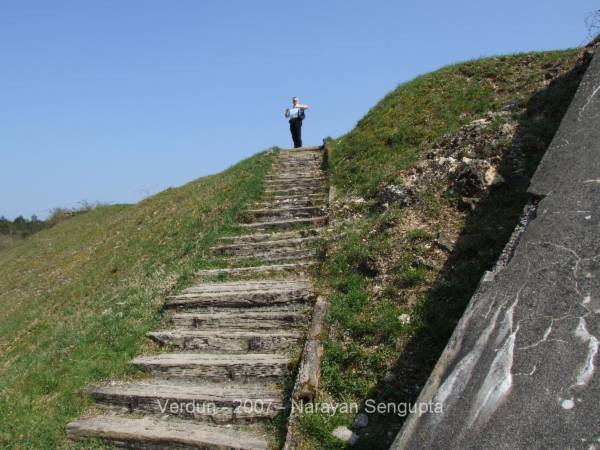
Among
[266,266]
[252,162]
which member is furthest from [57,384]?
Result: [252,162]

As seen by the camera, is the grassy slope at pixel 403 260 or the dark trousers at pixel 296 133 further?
the dark trousers at pixel 296 133

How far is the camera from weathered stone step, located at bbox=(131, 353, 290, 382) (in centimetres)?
529

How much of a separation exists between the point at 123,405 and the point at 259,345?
1.68m

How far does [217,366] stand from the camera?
18.0 ft

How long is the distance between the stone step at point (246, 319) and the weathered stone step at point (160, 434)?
1686mm

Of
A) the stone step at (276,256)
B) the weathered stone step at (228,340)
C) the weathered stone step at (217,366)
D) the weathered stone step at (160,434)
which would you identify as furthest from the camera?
the stone step at (276,256)

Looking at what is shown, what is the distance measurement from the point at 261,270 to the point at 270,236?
1.55 meters

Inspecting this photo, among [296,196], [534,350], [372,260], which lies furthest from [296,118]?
[534,350]

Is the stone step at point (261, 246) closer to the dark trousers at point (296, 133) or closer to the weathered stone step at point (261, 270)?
the weathered stone step at point (261, 270)

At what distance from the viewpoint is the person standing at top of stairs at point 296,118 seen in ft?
58.9

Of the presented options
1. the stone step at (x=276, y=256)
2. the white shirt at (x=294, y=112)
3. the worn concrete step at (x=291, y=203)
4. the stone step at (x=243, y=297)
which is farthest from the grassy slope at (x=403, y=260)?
the white shirt at (x=294, y=112)

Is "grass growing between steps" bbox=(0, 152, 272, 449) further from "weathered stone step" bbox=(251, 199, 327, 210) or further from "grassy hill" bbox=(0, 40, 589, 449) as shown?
"weathered stone step" bbox=(251, 199, 327, 210)

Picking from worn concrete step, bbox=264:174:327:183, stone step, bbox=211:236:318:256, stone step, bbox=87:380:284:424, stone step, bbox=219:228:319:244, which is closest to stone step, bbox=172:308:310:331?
stone step, bbox=87:380:284:424

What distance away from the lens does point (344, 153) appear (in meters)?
12.9
